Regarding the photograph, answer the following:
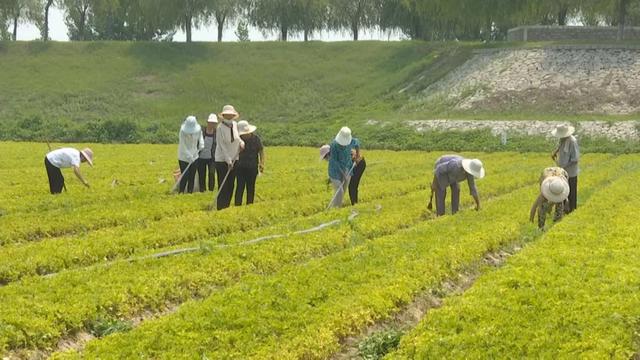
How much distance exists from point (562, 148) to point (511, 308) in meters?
10.6

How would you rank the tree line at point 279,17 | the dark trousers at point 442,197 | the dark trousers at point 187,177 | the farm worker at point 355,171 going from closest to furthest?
the dark trousers at point 442,197
the farm worker at point 355,171
the dark trousers at point 187,177
the tree line at point 279,17

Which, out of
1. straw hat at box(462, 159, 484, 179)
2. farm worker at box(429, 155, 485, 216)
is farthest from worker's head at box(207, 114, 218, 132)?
straw hat at box(462, 159, 484, 179)

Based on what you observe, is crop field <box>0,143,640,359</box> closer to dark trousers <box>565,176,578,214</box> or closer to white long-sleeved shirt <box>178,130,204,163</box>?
dark trousers <box>565,176,578,214</box>

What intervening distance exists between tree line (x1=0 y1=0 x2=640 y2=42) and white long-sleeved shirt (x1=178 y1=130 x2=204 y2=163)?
62995 millimetres

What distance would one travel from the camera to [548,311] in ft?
33.2

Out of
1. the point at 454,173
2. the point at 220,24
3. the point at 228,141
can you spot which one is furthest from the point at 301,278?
the point at 220,24

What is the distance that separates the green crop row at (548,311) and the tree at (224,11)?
3649 inches

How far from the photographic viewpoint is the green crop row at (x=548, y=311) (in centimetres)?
873

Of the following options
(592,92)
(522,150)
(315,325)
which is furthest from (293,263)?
(592,92)

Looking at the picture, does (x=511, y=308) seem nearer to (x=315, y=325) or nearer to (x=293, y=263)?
(x=315, y=325)

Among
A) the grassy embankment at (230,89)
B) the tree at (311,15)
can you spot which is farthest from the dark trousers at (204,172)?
the tree at (311,15)

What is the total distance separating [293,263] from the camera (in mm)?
13820

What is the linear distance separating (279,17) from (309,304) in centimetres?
10245

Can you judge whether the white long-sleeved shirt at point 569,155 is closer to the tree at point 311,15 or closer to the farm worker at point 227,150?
the farm worker at point 227,150
